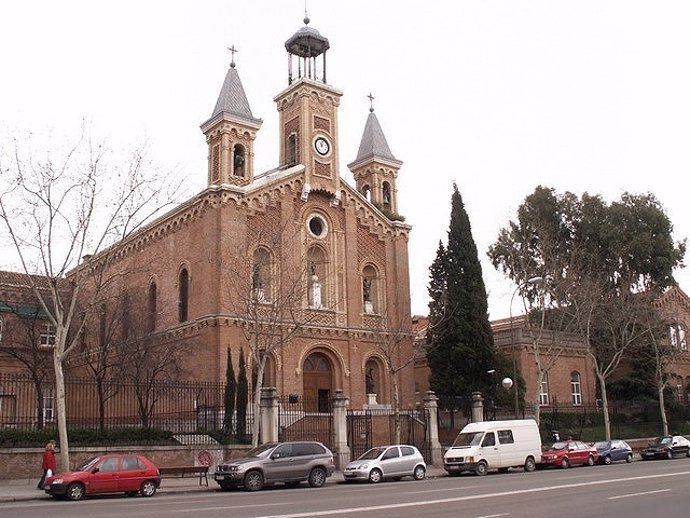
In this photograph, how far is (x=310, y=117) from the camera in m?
42.7

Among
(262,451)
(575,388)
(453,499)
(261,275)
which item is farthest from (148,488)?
(575,388)

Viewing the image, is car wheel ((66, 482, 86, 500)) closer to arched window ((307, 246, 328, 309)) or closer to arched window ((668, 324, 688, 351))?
arched window ((307, 246, 328, 309))

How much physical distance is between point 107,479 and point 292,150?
26.4 metres

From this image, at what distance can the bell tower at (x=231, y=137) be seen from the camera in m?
39.8

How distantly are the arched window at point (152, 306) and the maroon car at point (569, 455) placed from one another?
73.0 ft

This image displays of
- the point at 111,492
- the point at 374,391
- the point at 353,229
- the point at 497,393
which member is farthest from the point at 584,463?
the point at 111,492

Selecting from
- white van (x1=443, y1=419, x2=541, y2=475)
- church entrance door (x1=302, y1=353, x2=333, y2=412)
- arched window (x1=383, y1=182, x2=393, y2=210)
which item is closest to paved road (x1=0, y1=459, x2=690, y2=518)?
white van (x1=443, y1=419, x2=541, y2=475)

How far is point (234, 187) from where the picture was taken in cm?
3853

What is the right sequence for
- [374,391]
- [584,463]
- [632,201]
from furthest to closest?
[632,201]
[374,391]
[584,463]

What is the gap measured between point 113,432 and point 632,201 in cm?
3994

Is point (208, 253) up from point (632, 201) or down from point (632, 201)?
down

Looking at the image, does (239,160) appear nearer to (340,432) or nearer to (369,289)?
(369,289)

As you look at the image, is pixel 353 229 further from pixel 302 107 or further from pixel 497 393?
pixel 497 393

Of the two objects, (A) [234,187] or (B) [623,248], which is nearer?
(A) [234,187]
